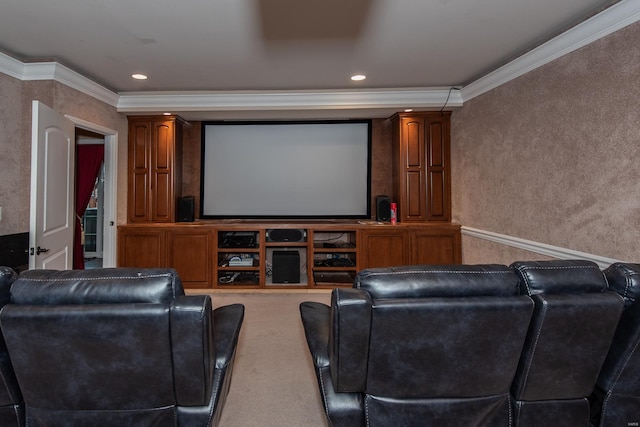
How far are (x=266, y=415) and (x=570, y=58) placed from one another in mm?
3331

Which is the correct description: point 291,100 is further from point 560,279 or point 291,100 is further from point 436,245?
point 560,279

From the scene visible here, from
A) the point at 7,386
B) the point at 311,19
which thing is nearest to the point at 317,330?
the point at 7,386

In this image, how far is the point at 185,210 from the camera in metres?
4.47

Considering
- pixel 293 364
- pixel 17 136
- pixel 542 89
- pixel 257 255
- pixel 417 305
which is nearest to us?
pixel 417 305

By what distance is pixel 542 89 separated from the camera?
2.79 meters

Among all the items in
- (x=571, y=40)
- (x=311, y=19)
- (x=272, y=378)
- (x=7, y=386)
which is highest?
(x=311, y=19)

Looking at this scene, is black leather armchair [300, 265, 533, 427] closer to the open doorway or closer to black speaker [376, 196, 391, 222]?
black speaker [376, 196, 391, 222]

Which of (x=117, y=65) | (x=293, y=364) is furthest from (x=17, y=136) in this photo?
(x=293, y=364)

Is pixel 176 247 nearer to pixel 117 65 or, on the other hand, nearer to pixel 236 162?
pixel 236 162

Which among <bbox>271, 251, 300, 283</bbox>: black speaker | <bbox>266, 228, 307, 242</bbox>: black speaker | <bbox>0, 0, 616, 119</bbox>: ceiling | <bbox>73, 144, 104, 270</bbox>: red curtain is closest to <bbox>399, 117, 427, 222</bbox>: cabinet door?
<bbox>0, 0, 616, 119</bbox>: ceiling

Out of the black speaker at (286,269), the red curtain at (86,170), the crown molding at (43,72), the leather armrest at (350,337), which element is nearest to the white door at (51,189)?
the crown molding at (43,72)

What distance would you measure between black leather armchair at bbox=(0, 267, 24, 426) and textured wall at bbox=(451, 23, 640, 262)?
3317 millimetres

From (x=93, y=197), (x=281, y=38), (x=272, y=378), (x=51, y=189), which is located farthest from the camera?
(x=93, y=197)

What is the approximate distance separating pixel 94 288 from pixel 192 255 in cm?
315
